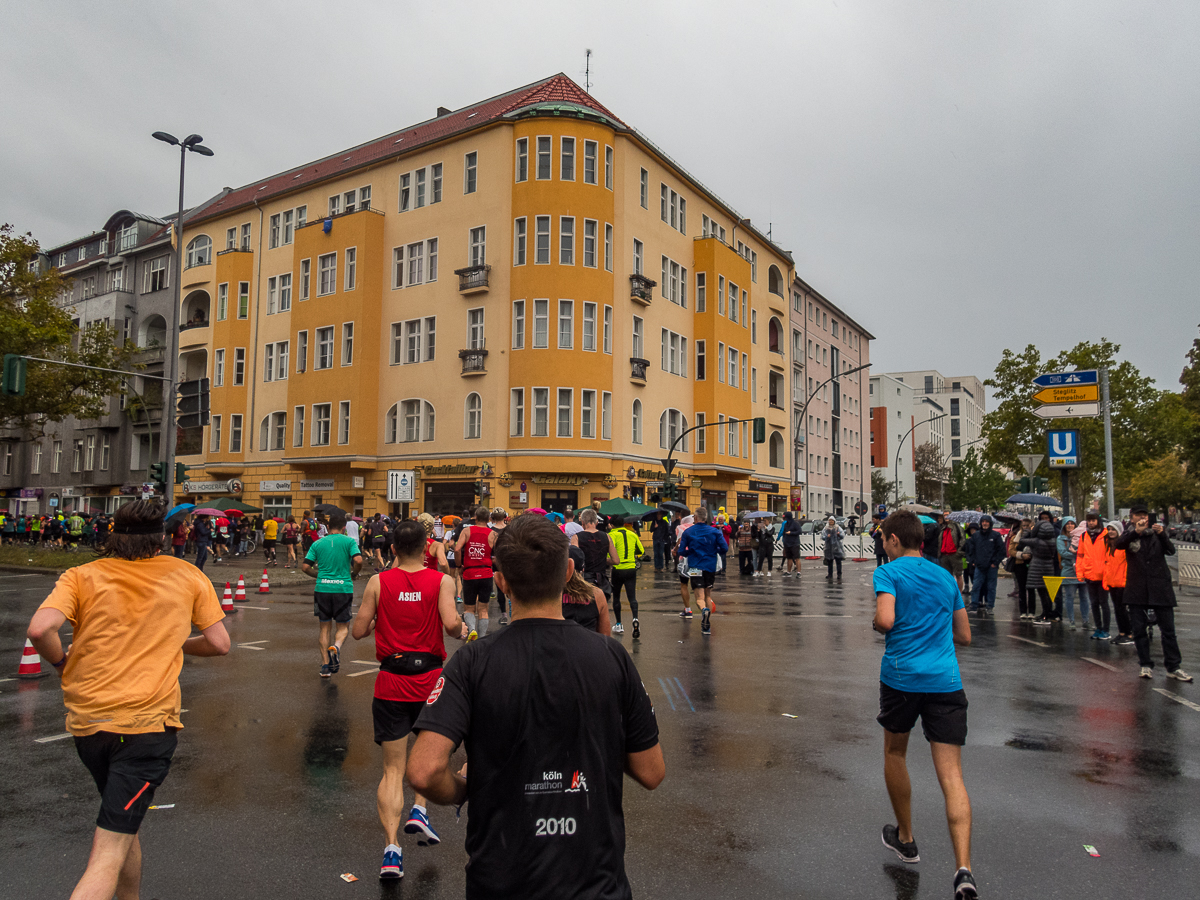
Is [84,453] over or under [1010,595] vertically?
over

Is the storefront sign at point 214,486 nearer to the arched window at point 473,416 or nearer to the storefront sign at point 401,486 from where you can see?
the storefront sign at point 401,486

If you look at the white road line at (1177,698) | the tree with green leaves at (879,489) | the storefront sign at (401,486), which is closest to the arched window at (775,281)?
the storefront sign at (401,486)

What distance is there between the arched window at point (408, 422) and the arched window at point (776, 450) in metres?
21.7

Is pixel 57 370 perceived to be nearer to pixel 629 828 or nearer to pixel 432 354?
pixel 432 354

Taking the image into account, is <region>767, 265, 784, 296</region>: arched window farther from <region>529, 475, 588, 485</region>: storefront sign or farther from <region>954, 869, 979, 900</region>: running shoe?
<region>954, 869, 979, 900</region>: running shoe

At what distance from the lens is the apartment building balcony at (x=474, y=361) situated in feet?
113

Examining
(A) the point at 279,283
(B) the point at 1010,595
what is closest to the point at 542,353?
(A) the point at 279,283

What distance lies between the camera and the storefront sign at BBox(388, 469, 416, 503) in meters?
32.5

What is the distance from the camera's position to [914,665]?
4340 mm

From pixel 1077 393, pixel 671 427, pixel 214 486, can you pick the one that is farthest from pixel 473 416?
pixel 1077 393

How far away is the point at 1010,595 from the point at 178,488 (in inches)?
1584

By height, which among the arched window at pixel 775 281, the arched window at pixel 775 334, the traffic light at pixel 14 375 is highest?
the arched window at pixel 775 281

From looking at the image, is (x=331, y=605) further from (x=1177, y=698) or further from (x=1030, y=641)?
(x=1030, y=641)

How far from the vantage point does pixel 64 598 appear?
3.42 m
